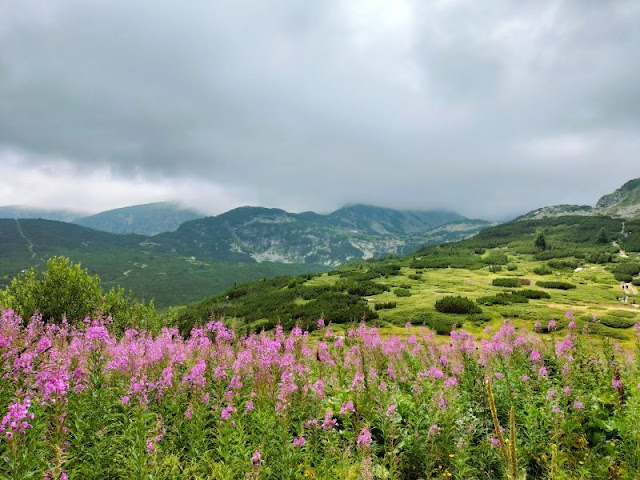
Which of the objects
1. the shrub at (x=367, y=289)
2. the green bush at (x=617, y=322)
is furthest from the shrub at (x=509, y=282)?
the green bush at (x=617, y=322)

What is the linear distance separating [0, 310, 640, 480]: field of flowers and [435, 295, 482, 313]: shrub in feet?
50.7

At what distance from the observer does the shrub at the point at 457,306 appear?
2598cm

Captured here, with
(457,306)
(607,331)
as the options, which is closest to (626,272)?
(457,306)

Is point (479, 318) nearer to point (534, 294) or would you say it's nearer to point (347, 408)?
point (534, 294)

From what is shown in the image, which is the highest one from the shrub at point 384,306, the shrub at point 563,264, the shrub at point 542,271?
the shrub at point 563,264

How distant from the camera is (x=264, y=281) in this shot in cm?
7000

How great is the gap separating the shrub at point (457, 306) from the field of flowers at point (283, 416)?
15444 millimetres

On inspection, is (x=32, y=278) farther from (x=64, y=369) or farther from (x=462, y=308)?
(x=462, y=308)

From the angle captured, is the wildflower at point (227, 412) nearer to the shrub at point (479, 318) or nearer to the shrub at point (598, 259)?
the shrub at point (479, 318)

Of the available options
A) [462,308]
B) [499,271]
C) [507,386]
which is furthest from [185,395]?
[499,271]

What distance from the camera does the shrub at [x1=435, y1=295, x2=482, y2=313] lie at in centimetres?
2598

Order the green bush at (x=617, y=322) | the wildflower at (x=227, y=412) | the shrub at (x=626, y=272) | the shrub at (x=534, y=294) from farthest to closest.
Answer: the shrub at (x=626, y=272), the shrub at (x=534, y=294), the green bush at (x=617, y=322), the wildflower at (x=227, y=412)

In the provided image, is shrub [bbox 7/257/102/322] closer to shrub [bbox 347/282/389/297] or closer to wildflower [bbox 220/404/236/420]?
shrub [bbox 347/282/389/297]

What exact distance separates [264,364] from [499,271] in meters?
51.2
